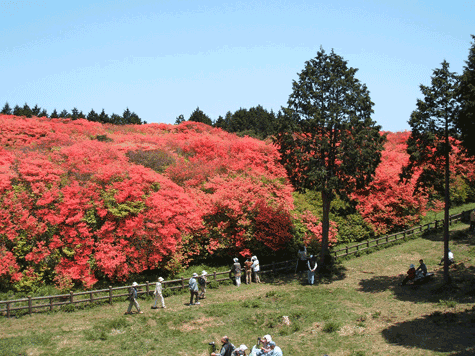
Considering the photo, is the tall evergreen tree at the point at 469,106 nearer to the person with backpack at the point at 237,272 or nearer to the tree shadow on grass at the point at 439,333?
the tree shadow on grass at the point at 439,333

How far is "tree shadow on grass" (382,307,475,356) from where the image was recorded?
13273mm

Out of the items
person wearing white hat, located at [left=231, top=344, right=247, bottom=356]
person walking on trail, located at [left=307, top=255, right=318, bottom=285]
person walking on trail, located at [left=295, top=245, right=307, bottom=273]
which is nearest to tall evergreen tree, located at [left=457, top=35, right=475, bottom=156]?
person walking on trail, located at [left=307, top=255, right=318, bottom=285]

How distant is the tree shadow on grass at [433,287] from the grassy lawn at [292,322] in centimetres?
5

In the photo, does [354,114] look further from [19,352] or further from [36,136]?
[36,136]

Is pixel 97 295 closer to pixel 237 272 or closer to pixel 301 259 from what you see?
pixel 237 272

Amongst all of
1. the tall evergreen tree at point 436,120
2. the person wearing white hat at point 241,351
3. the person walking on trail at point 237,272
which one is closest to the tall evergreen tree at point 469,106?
the tall evergreen tree at point 436,120

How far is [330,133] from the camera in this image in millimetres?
25078

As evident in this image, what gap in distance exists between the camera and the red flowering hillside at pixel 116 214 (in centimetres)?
2183

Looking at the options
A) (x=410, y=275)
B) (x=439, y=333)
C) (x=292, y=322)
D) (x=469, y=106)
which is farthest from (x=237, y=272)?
(x=469, y=106)

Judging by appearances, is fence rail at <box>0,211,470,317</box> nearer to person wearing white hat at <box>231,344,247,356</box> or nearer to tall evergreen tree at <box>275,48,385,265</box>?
tall evergreen tree at <box>275,48,385,265</box>

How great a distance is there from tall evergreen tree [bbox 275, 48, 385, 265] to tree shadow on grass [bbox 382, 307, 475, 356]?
31.3 ft

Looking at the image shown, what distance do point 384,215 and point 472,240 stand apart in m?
7.20

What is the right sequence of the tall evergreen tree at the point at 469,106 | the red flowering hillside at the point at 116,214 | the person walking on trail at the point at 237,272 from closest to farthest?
the tall evergreen tree at the point at 469,106
the red flowering hillside at the point at 116,214
the person walking on trail at the point at 237,272

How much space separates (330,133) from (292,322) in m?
12.4
